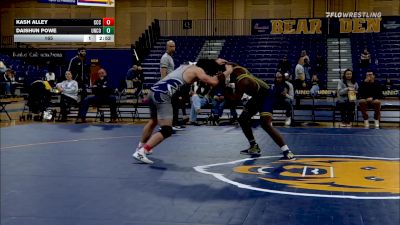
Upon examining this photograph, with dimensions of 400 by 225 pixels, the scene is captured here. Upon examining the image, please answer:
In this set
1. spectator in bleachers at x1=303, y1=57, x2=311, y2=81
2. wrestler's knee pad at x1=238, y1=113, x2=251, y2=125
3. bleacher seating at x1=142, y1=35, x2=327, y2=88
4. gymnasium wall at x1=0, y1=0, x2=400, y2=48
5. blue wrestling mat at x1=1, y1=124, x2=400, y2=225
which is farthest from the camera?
gymnasium wall at x1=0, y1=0, x2=400, y2=48

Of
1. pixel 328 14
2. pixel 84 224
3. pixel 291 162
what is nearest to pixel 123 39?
pixel 328 14

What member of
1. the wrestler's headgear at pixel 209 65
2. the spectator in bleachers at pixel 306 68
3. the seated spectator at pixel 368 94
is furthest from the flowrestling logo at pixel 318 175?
the spectator in bleachers at pixel 306 68

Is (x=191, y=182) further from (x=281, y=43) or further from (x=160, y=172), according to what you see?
(x=281, y=43)

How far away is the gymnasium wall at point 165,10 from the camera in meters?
28.6

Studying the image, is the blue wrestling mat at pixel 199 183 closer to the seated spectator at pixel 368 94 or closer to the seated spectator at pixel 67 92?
the seated spectator at pixel 368 94

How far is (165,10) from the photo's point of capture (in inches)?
1233

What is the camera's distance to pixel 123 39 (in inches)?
1240

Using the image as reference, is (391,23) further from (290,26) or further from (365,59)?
(290,26)

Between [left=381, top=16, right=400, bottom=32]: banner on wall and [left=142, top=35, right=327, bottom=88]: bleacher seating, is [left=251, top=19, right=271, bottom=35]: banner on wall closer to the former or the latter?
[left=142, top=35, right=327, bottom=88]: bleacher seating

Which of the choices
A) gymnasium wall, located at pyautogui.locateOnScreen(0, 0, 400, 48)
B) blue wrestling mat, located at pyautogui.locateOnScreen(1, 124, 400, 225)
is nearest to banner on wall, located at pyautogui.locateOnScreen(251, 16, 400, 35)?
gymnasium wall, located at pyautogui.locateOnScreen(0, 0, 400, 48)

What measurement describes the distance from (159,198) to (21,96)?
2128cm
